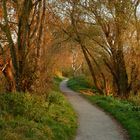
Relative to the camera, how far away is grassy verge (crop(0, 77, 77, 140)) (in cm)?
1122

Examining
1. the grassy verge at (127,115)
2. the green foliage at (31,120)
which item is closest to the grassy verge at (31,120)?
the green foliage at (31,120)

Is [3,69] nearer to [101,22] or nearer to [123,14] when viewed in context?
[123,14]

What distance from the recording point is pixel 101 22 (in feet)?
87.5

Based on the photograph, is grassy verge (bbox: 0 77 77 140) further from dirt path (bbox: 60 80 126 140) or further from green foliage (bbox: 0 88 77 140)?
dirt path (bbox: 60 80 126 140)

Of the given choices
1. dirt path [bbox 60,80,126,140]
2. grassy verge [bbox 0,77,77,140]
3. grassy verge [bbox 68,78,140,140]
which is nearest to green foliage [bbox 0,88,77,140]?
grassy verge [bbox 0,77,77,140]

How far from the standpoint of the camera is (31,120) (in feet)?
43.4

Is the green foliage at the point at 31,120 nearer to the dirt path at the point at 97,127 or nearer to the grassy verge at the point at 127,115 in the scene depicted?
the dirt path at the point at 97,127

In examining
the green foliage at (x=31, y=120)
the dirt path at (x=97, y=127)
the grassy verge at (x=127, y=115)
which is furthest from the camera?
the grassy verge at (x=127, y=115)

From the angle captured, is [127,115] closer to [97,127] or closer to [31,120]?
[97,127]

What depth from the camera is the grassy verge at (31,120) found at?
11224 mm

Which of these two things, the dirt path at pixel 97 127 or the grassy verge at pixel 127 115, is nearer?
the dirt path at pixel 97 127

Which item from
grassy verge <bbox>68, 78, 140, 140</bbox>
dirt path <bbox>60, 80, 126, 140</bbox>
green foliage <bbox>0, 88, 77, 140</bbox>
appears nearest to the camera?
green foliage <bbox>0, 88, 77, 140</bbox>

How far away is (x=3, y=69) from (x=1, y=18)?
108 inches

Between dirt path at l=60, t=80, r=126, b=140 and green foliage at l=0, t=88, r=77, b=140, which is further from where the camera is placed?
dirt path at l=60, t=80, r=126, b=140
